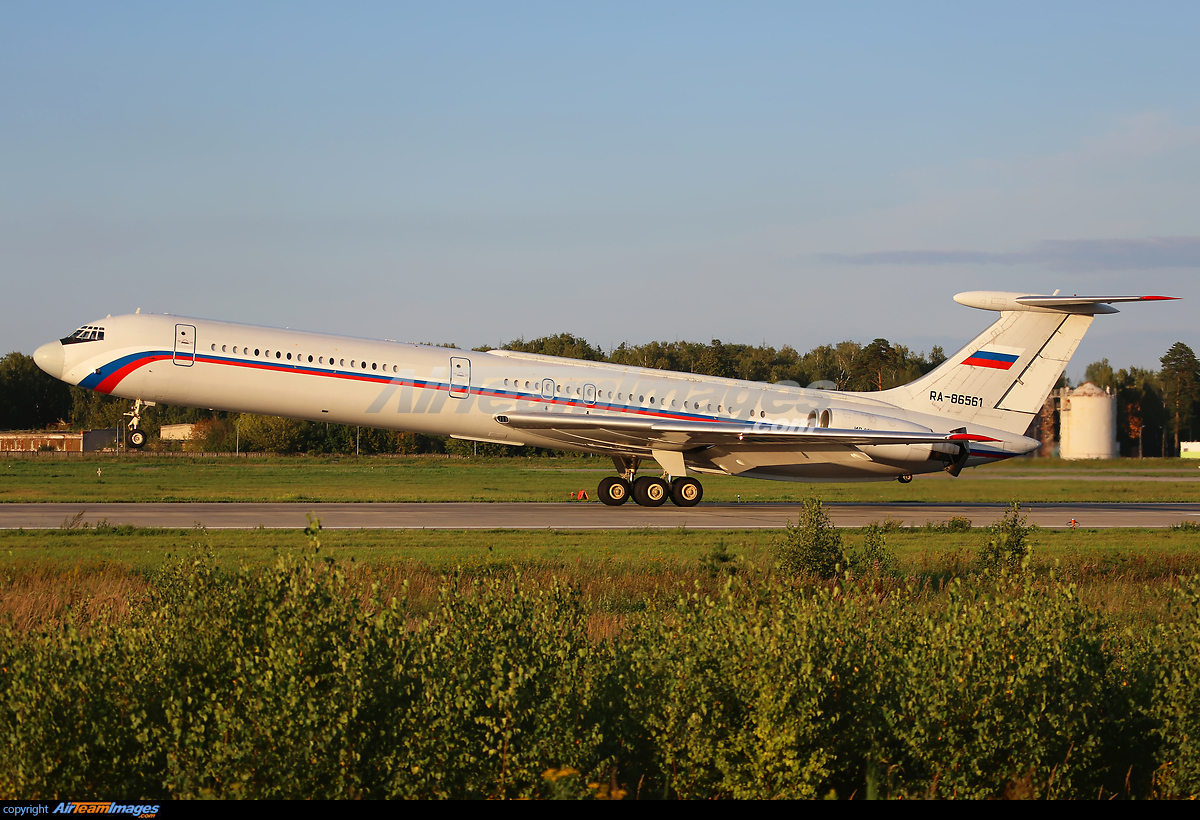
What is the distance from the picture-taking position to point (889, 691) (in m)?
7.37

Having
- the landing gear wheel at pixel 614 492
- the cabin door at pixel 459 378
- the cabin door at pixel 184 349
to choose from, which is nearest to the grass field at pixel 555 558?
the cabin door at pixel 184 349

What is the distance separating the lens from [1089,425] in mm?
41219

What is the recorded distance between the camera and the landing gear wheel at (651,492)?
99.9 ft

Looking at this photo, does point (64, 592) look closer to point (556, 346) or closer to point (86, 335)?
point (86, 335)

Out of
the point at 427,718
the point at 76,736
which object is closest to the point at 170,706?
the point at 76,736

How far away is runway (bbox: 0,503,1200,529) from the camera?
974 inches

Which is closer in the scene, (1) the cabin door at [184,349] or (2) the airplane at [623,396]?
(1) the cabin door at [184,349]

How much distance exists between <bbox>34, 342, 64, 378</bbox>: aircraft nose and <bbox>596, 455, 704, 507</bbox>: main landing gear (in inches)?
624

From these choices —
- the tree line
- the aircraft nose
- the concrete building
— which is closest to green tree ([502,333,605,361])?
the tree line

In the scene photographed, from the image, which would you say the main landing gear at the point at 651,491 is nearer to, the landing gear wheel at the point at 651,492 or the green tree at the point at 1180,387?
the landing gear wheel at the point at 651,492

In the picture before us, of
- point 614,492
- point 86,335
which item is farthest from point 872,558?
point 86,335

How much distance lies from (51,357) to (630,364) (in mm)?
33076

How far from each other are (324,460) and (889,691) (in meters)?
65.5

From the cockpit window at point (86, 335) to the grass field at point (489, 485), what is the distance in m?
7.61
